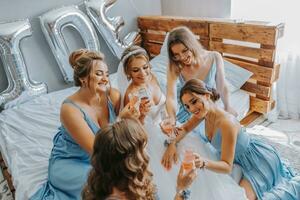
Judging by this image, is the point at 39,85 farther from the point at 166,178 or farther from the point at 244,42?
the point at 166,178

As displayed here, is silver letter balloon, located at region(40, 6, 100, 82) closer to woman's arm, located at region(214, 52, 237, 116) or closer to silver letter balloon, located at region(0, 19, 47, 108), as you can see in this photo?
silver letter balloon, located at region(0, 19, 47, 108)

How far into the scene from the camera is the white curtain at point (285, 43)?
1.70m

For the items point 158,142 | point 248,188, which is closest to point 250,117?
point 248,188

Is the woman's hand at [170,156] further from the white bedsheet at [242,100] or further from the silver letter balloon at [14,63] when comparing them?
the silver letter balloon at [14,63]

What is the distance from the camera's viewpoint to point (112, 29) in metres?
1.98

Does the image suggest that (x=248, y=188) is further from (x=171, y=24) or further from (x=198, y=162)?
(x=171, y=24)

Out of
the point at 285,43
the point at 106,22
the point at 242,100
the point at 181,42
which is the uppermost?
the point at 181,42

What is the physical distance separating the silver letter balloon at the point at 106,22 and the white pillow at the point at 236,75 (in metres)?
0.68

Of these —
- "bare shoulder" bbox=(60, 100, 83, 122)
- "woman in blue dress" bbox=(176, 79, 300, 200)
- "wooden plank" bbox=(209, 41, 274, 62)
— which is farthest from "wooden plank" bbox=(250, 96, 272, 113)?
"bare shoulder" bbox=(60, 100, 83, 122)

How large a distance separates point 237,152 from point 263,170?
0.35 feet

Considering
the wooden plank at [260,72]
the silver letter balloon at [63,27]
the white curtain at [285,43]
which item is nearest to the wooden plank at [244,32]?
the wooden plank at [260,72]

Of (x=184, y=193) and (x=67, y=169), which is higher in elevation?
(x=184, y=193)

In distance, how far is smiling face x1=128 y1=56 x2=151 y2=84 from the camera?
743 millimetres

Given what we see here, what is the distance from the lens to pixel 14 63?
1708 millimetres
